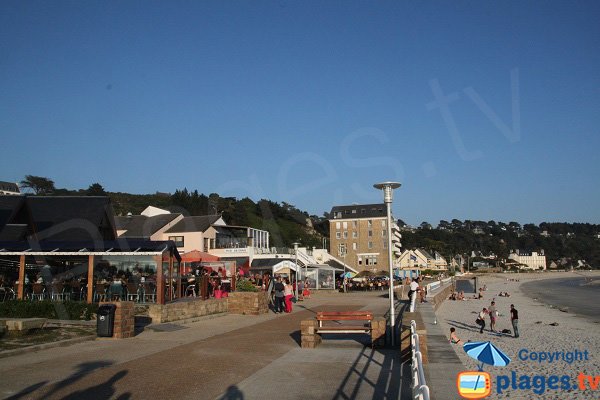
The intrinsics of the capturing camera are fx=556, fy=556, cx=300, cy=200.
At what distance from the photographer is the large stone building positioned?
94.4m

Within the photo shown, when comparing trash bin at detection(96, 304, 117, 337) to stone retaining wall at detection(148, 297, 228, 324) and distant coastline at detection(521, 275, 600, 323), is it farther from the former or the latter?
distant coastline at detection(521, 275, 600, 323)

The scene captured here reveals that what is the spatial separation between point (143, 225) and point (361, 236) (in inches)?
1878

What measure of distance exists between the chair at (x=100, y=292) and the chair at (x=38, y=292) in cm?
182

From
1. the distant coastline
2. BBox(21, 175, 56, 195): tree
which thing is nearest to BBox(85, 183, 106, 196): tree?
BBox(21, 175, 56, 195): tree

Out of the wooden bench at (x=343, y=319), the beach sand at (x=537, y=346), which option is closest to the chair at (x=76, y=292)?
the wooden bench at (x=343, y=319)

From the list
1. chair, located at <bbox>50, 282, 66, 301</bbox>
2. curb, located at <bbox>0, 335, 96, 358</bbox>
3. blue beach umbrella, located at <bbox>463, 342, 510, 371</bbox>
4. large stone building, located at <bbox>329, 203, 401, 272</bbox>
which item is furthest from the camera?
large stone building, located at <bbox>329, 203, 401, 272</bbox>

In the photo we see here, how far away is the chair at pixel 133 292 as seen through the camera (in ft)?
66.5

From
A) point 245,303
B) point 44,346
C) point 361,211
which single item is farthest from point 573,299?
point 44,346

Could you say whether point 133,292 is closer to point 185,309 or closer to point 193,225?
point 185,309

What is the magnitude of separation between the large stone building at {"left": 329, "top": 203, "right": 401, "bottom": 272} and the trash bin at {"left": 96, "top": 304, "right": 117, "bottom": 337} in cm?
8075

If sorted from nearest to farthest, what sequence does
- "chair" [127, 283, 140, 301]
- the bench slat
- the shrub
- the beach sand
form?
1. the beach sand
2. the bench slat
3. the shrub
4. "chair" [127, 283, 140, 301]

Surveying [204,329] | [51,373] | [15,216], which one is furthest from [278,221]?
[51,373]

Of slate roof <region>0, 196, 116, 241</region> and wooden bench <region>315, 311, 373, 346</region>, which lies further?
slate roof <region>0, 196, 116, 241</region>

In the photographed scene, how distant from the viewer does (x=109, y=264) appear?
2434 centimetres
